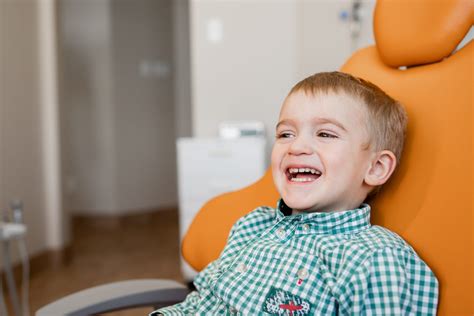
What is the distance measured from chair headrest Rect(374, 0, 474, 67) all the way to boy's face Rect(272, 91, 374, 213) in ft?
0.38

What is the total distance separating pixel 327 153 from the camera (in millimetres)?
840

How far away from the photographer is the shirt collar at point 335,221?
2.79ft

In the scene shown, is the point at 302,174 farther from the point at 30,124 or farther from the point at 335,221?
the point at 30,124

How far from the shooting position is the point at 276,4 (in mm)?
2893

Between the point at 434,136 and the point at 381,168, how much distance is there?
0.10m

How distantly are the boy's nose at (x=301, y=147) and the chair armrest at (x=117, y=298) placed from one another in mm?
340

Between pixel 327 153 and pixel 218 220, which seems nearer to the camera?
pixel 327 153

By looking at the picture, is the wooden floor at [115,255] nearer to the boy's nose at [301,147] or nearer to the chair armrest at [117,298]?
the chair armrest at [117,298]

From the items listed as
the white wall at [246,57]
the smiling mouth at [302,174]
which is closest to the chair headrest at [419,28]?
the smiling mouth at [302,174]

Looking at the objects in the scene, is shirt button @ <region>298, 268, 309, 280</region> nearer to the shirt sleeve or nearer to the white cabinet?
the shirt sleeve

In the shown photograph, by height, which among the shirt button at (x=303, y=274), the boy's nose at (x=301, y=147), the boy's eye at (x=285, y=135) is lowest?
the shirt button at (x=303, y=274)

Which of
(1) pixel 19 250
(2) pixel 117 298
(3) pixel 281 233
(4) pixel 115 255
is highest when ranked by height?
(3) pixel 281 233

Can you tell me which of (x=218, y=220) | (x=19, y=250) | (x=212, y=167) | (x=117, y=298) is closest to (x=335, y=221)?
(x=218, y=220)

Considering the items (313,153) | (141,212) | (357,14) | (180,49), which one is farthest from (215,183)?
(180,49)
